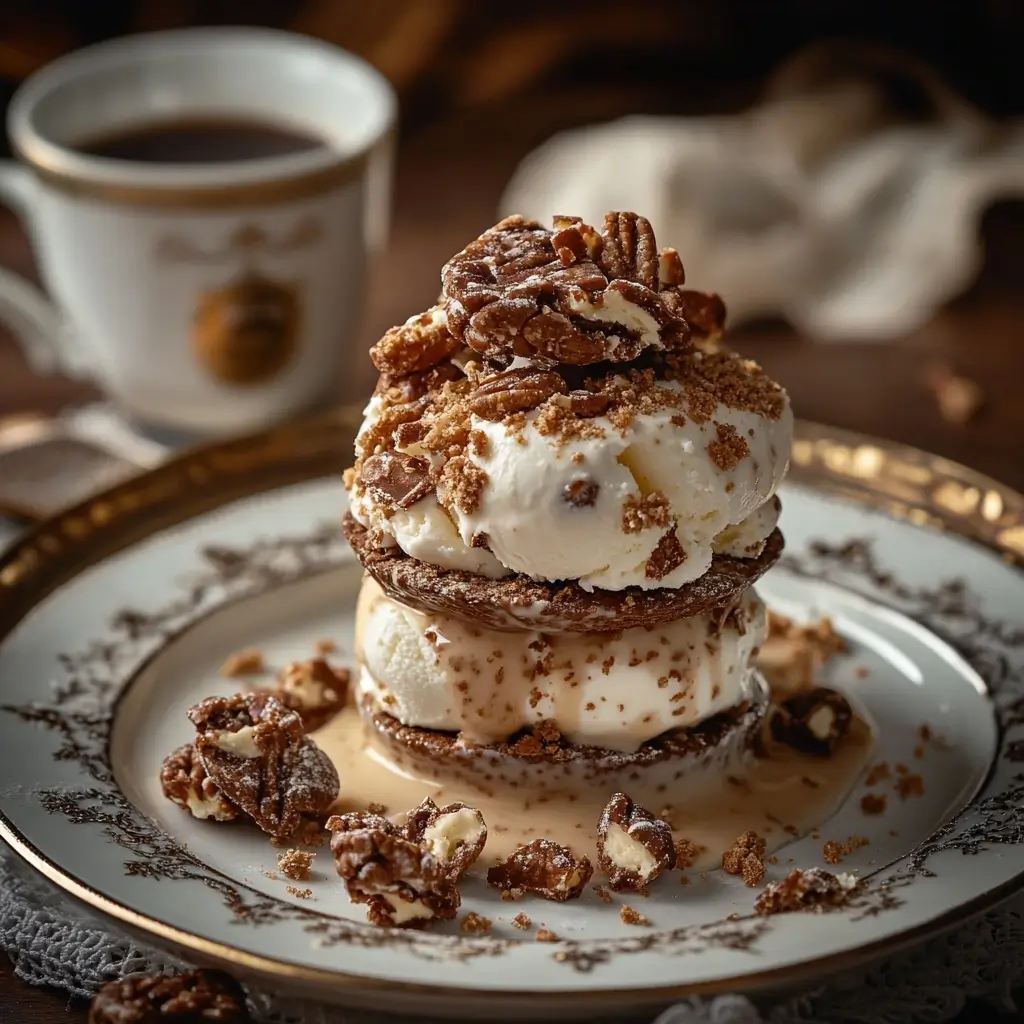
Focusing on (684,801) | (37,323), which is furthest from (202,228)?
(684,801)

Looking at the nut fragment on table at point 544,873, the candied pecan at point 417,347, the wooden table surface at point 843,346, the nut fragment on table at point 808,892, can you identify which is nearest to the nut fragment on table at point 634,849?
the nut fragment on table at point 544,873

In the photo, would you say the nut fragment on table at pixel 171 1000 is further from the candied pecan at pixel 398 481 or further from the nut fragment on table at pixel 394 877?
the candied pecan at pixel 398 481

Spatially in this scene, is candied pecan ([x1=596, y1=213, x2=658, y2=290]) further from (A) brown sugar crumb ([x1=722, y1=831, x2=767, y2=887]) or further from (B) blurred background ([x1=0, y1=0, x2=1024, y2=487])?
(B) blurred background ([x1=0, y1=0, x2=1024, y2=487])

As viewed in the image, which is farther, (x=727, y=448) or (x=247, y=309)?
(x=247, y=309)

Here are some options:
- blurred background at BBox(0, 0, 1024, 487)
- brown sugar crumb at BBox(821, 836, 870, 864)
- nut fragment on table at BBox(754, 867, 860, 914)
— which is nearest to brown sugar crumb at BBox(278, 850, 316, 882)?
nut fragment on table at BBox(754, 867, 860, 914)

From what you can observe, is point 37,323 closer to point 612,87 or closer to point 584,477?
point 584,477

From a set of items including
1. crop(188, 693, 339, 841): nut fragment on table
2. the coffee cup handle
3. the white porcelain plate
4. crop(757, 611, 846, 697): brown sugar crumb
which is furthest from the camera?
the coffee cup handle
